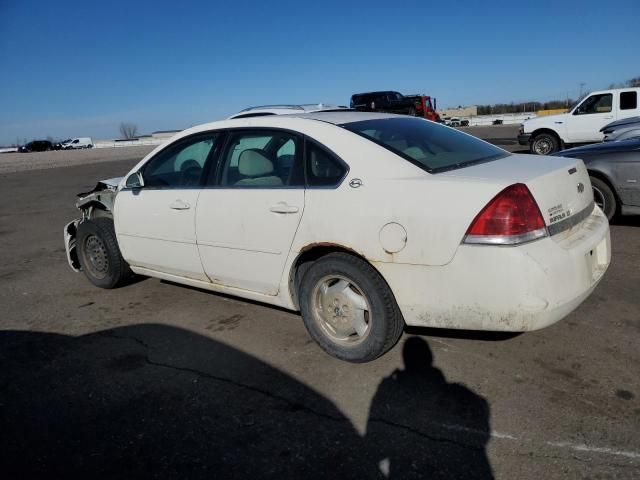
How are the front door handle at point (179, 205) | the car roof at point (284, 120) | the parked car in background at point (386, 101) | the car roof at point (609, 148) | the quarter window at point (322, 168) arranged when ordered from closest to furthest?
the quarter window at point (322, 168) → the car roof at point (284, 120) → the front door handle at point (179, 205) → the car roof at point (609, 148) → the parked car in background at point (386, 101)

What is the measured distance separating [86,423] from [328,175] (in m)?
1.96

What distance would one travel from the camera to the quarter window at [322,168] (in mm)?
3053

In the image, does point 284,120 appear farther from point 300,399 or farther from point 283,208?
point 300,399

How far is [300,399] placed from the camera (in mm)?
2816

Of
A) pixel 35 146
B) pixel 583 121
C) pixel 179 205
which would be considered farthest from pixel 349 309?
pixel 35 146

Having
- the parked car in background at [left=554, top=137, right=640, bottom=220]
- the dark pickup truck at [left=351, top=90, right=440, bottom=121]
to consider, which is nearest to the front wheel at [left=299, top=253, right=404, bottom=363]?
the parked car in background at [left=554, top=137, right=640, bottom=220]

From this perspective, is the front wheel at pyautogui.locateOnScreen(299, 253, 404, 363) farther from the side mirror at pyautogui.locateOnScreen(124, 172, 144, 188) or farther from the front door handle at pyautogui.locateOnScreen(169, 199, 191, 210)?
the side mirror at pyautogui.locateOnScreen(124, 172, 144, 188)

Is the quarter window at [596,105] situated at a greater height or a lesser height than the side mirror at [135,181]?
greater

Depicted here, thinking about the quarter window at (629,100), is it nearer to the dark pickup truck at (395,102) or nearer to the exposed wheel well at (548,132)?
the exposed wheel well at (548,132)

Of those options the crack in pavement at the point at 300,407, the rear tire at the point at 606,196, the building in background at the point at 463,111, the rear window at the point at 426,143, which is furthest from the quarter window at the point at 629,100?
the building in background at the point at 463,111

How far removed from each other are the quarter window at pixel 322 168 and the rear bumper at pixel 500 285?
0.62m

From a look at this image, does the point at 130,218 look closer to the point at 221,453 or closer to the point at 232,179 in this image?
the point at 232,179

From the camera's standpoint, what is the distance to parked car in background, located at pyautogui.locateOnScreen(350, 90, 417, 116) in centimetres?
2348

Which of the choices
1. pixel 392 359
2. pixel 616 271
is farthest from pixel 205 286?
pixel 616 271
